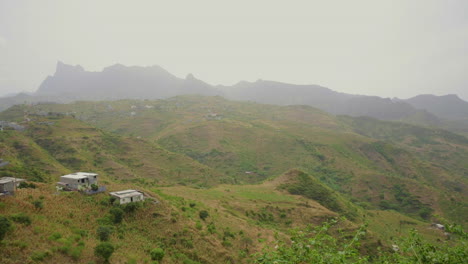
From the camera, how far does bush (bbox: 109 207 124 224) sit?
23.6 m

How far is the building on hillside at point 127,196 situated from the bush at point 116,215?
1672mm

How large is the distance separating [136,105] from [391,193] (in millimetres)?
143936

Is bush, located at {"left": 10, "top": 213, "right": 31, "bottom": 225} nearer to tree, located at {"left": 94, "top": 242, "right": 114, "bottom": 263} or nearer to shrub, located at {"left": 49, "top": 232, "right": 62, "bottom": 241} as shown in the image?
shrub, located at {"left": 49, "top": 232, "right": 62, "bottom": 241}

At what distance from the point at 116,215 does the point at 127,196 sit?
274 cm

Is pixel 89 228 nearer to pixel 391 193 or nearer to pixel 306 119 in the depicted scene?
pixel 391 193

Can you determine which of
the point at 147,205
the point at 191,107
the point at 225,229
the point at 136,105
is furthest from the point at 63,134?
the point at 191,107

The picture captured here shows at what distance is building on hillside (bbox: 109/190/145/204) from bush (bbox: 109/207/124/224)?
1.67m

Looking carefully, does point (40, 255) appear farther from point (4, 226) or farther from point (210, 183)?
point (210, 183)

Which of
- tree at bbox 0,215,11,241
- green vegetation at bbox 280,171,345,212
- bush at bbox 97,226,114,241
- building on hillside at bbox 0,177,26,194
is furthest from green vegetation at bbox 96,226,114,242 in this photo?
green vegetation at bbox 280,171,345,212

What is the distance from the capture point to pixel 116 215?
78.0 feet

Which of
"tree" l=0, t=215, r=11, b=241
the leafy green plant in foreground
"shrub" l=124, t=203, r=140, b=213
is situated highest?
the leafy green plant in foreground

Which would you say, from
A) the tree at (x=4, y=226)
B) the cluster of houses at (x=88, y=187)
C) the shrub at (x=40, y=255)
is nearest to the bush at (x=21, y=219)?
the tree at (x=4, y=226)

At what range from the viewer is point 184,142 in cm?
9969

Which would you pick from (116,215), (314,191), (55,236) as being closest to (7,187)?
(55,236)
